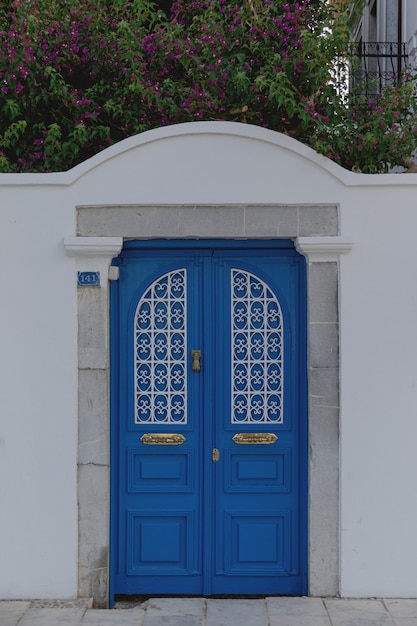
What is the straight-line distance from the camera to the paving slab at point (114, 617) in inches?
200

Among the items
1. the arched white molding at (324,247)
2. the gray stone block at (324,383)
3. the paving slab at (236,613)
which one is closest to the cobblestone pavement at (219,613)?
the paving slab at (236,613)

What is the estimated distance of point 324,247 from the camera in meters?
5.35

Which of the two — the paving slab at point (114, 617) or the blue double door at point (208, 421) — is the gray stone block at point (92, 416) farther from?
the paving slab at point (114, 617)

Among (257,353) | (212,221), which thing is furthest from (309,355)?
(212,221)

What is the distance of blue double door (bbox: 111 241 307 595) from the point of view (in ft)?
18.2

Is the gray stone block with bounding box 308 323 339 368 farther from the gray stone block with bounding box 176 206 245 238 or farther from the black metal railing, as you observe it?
the black metal railing

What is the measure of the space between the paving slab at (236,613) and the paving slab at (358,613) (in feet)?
1.49

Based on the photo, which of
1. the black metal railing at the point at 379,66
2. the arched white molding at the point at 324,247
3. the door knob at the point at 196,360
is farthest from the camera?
the black metal railing at the point at 379,66

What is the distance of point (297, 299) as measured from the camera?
5559 mm

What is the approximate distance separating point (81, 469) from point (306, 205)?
2.36 m

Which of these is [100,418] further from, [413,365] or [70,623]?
[413,365]

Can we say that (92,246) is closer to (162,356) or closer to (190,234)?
(190,234)

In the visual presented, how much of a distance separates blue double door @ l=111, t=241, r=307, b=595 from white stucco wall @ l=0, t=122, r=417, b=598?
34 cm

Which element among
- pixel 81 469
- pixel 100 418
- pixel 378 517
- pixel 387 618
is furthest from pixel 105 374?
pixel 387 618
